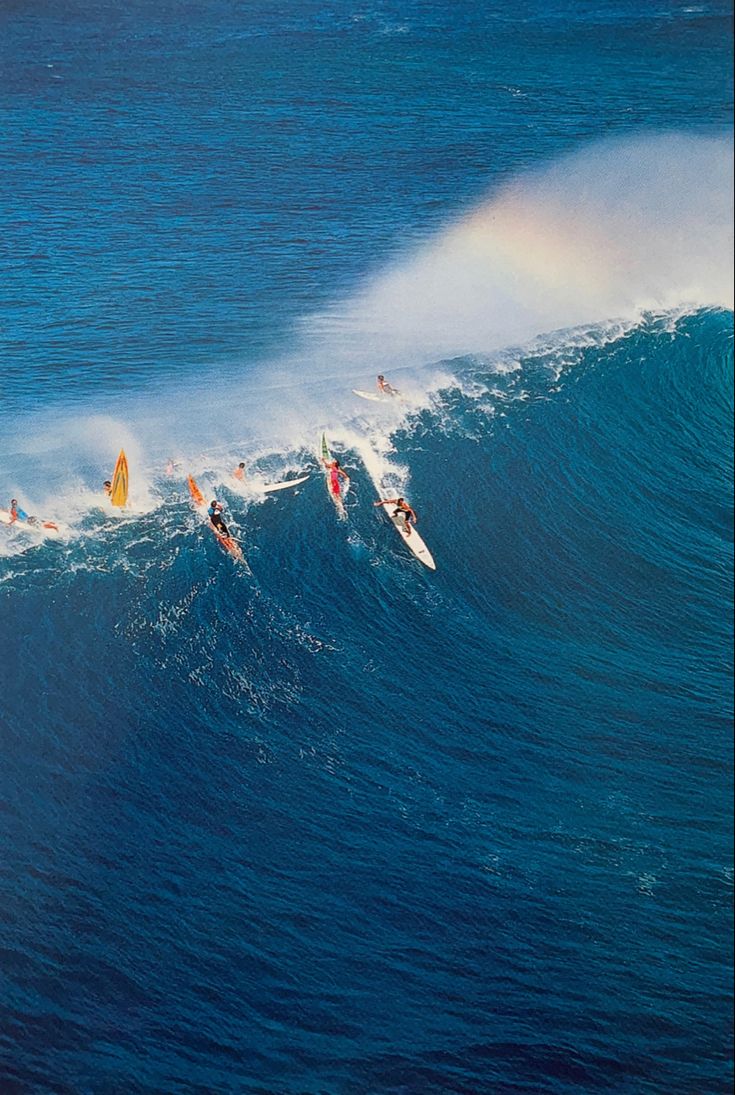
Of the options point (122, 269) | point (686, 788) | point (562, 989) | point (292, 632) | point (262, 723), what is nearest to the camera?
point (562, 989)

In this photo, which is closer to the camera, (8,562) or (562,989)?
(562,989)

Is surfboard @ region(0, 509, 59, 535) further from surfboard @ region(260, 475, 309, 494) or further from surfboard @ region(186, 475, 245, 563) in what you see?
surfboard @ region(260, 475, 309, 494)

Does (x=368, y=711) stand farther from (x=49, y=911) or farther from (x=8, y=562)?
(x=8, y=562)

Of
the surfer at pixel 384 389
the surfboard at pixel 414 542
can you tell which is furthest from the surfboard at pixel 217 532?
the surfer at pixel 384 389

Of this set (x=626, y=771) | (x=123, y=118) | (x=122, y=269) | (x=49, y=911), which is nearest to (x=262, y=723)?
(x=49, y=911)

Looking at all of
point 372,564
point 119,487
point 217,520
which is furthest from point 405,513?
point 119,487

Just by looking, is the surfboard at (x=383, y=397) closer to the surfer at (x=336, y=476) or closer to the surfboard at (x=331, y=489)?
the surfboard at (x=331, y=489)
